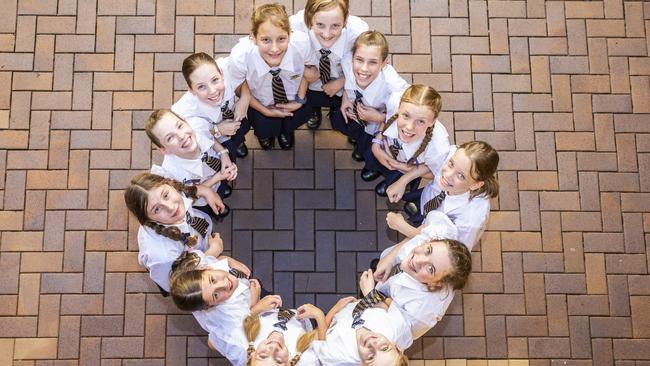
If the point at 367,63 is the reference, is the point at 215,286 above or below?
below

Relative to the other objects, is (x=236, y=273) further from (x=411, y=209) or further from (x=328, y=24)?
(x=328, y=24)

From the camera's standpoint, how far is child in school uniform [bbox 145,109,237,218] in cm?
385

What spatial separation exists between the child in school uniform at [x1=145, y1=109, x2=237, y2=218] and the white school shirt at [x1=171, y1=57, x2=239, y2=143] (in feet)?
0.13

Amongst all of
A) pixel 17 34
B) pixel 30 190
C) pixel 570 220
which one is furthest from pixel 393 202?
pixel 17 34

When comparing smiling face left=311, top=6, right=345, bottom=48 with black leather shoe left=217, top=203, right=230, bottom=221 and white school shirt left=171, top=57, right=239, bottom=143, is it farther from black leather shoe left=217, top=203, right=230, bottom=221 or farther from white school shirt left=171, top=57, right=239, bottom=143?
black leather shoe left=217, top=203, right=230, bottom=221

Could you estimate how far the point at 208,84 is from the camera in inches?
154

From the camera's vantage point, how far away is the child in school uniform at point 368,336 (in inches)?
142

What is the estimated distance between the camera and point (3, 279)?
479cm

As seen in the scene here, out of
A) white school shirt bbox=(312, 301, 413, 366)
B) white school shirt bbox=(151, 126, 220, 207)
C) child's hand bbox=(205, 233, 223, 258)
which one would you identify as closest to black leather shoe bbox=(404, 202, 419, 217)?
white school shirt bbox=(312, 301, 413, 366)

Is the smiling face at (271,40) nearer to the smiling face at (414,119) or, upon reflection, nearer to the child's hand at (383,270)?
the smiling face at (414,119)

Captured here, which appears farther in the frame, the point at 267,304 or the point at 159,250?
the point at 267,304

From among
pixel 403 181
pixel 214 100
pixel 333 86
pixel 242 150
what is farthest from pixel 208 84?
pixel 403 181

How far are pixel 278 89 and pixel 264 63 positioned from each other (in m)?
0.28

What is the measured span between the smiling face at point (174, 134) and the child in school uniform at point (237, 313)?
70 cm
